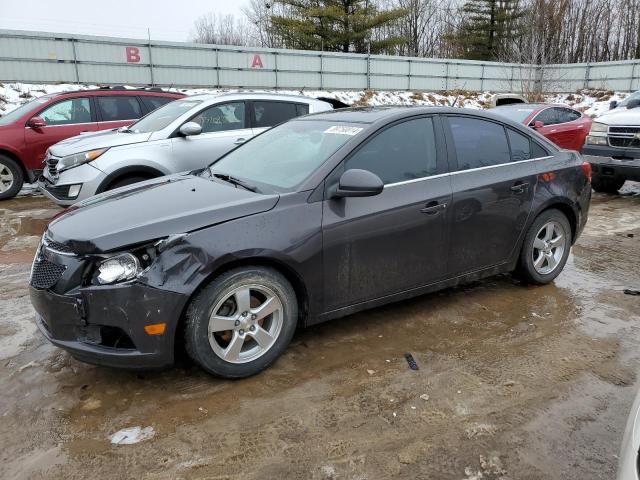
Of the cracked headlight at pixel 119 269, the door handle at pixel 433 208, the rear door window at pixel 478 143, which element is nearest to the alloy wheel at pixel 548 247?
the rear door window at pixel 478 143

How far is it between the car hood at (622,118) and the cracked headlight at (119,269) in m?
8.41

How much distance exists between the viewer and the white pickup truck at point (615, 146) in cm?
825

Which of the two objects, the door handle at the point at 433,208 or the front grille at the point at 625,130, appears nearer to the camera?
the door handle at the point at 433,208

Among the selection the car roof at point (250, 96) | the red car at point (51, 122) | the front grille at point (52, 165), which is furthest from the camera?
the red car at point (51, 122)

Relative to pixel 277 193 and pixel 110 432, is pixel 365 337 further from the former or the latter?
pixel 110 432

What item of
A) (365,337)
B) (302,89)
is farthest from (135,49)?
(365,337)

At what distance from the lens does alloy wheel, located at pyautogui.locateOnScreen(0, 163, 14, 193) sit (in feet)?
28.7

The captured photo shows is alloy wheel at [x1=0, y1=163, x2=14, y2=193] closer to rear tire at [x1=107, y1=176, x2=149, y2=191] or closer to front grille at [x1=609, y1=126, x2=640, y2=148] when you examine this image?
rear tire at [x1=107, y1=176, x2=149, y2=191]

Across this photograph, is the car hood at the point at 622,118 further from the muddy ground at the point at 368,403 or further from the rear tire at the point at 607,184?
the muddy ground at the point at 368,403

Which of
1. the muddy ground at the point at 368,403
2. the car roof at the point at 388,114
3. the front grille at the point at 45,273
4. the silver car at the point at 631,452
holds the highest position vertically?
the car roof at the point at 388,114

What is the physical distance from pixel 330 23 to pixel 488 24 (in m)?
14.5

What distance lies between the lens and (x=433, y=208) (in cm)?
374

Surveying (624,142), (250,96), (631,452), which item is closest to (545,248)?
(631,452)

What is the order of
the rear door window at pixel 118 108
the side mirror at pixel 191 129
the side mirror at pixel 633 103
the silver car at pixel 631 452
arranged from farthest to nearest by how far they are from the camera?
1. the side mirror at pixel 633 103
2. the rear door window at pixel 118 108
3. the side mirror at pixel 191 129
4. the silver car at pixel 631 452
